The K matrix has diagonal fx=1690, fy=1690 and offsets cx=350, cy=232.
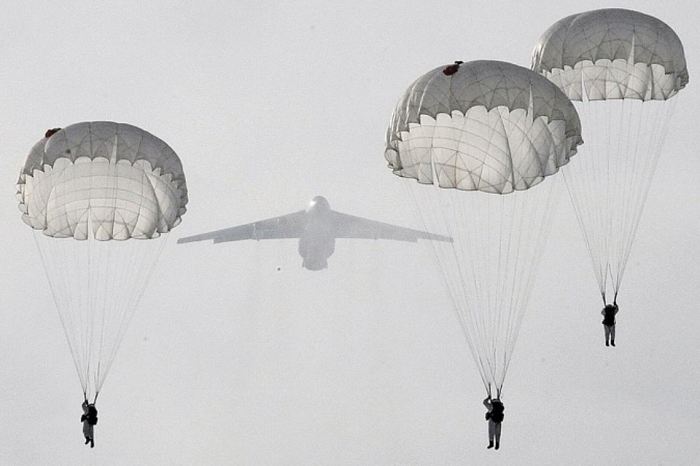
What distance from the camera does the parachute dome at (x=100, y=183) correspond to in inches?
2013

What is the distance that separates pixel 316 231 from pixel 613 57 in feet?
137

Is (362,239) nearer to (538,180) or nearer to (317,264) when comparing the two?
(317,264)

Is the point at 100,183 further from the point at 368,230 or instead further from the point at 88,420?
the point at 368,230

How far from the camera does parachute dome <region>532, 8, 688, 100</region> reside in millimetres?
53688

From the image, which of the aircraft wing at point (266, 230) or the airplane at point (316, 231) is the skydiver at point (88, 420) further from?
the aircraft wing at point (266, 230)

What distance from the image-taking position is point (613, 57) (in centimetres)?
5362

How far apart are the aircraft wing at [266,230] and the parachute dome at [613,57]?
139ft

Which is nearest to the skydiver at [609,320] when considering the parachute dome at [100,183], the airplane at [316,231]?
the parachute dome at [100,183]

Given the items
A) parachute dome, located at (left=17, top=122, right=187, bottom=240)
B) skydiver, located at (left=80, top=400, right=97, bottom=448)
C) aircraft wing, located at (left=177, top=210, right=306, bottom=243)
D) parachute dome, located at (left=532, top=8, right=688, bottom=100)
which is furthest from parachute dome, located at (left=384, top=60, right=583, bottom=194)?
aircraft wing, located at (left=177, top=210, right=306, bottom=243)

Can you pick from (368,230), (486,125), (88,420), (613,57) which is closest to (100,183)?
(88,420)

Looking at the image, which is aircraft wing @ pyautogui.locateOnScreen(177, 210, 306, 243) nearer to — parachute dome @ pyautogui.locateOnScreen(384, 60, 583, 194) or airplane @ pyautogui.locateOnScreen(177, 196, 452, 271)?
airplane @ pyautogui.locateOnScreen(177, 196, 452, 271)

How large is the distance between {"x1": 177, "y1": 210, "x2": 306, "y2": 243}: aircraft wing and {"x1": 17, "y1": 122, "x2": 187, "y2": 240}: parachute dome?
4380 cm

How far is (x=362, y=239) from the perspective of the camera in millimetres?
100250

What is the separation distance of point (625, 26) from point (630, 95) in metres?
2.27
